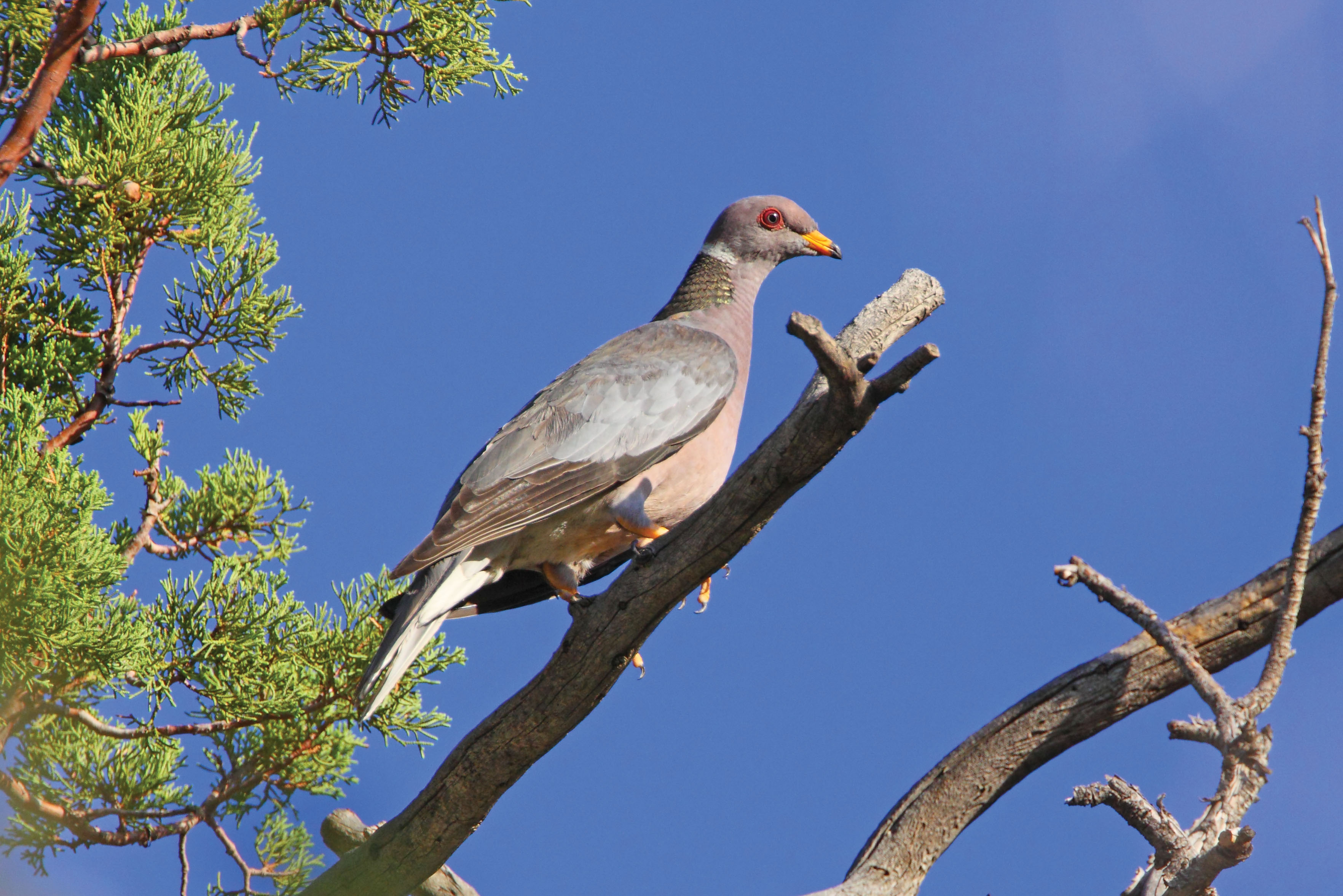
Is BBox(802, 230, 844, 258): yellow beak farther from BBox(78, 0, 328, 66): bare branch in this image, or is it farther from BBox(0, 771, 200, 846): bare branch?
BBox(0, 771, 200, 846): bare branch

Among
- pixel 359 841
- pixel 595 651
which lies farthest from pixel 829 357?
pixel 359 841

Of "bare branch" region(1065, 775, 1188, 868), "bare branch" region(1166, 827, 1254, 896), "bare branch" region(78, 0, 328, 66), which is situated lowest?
"bare branch" region(1166, 827, 1254, 896)

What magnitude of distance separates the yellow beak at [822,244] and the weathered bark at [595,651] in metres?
1.69

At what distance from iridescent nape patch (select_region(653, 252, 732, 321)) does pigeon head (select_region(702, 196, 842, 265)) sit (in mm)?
71

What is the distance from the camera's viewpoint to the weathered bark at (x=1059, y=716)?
3.32m

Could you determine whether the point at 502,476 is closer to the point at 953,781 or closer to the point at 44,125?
the point at 953,781

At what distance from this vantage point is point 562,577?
4.68 m

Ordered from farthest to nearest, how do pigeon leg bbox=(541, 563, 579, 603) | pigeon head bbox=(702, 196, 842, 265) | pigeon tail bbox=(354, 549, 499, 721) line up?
pigeon head bbox=(702, 196, 842, 265)
pigeon leg bbox=(541, 563, 579, 603)
pigeon tail bbox=(354, 549, 499, 721)

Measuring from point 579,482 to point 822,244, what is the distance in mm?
2093

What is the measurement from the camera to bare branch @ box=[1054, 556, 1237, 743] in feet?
9.26

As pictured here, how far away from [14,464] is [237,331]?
113cm

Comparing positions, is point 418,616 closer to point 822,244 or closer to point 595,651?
point 595,651

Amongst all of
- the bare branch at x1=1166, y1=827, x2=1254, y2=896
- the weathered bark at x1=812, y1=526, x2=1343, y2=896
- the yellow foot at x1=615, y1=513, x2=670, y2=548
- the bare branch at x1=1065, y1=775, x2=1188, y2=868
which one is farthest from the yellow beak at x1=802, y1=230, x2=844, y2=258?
the bare branch at x1=1166, y1=827, x2=1254, y2=896

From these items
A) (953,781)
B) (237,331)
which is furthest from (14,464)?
(953,781)
